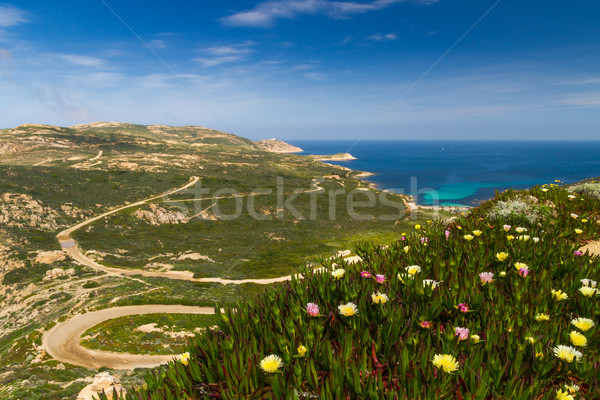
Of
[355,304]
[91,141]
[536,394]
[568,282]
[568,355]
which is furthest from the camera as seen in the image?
[91,141]

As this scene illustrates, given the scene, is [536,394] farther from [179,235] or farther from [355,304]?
[179,235]

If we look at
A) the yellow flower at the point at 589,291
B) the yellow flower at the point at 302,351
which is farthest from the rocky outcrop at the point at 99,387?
the yellow flower at the point at 589,291

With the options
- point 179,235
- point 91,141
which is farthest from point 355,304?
point 91,141

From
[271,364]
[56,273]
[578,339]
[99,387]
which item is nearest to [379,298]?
[271,364]

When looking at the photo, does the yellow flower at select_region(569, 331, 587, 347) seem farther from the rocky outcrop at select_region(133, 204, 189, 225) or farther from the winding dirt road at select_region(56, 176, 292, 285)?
the rocky outcrop at select_region(133, 204, 189, 225)

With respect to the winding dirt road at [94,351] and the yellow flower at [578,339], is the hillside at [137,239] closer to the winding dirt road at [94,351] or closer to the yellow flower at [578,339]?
the winding dirt road at [94,351]

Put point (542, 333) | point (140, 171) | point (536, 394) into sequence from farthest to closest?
point (140, 171) → point (542, 333) → point (536, 394)
